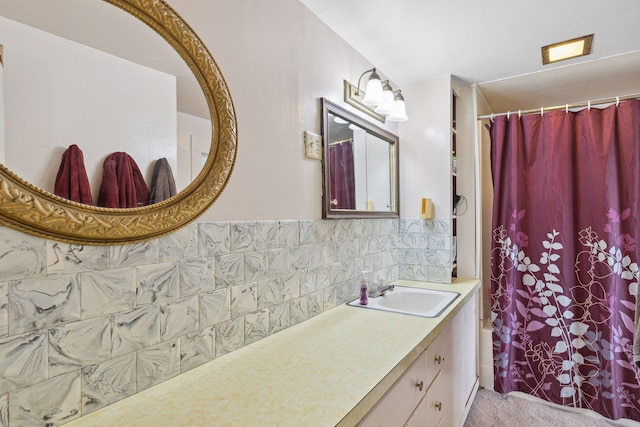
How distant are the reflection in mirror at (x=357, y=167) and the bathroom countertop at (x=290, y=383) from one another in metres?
0.62

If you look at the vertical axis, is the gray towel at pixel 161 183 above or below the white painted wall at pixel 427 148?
below

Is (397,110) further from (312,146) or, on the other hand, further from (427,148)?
(312,146)

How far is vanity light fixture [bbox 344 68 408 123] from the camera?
1737 mm

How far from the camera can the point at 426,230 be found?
235 cm

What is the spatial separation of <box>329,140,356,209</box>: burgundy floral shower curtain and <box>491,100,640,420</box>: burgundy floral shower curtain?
3.91 feet

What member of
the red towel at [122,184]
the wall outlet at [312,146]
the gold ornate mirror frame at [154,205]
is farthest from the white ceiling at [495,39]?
the red towel at [122,184]

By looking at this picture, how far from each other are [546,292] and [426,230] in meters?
0.87

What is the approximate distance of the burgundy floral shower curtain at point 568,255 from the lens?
1.98 meters

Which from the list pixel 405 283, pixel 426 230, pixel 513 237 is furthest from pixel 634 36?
pixel 405 283

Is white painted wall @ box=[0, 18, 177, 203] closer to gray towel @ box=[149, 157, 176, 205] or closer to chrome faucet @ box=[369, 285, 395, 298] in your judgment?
gray towel @ box=[149, 157, 176, 205]

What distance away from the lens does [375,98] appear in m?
1.74

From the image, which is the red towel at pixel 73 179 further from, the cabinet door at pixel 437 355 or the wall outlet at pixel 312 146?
the cabinet door at pixel 437 355

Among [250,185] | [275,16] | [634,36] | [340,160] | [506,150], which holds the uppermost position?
[634,36]

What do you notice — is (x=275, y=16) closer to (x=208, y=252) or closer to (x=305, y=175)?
(x=305, y=175)
